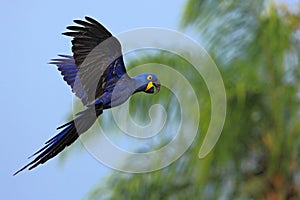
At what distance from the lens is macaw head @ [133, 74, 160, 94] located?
1610mm

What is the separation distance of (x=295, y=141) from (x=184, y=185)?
48 cm

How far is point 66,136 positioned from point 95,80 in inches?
5.5

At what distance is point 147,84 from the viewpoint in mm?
1614

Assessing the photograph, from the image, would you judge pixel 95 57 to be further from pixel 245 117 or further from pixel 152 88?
pixel 245 117

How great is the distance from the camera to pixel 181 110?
10.7 feet

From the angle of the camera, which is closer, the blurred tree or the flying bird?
the flying bird

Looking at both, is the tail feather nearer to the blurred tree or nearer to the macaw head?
the macaw head

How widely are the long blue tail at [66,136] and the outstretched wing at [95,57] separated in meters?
0.05

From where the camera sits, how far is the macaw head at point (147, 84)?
161cm

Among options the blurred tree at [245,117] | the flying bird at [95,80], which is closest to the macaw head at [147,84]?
the flying bird at [95,80]

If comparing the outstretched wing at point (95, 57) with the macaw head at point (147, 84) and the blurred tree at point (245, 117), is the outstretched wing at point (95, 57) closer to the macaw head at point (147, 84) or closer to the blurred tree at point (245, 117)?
the macaw head at point (147, 84)

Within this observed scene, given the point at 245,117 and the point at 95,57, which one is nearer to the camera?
the point at 95,57

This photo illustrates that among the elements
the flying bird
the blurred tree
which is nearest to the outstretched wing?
the flying bird

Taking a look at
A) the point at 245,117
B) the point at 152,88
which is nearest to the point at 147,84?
the point at 152,88
